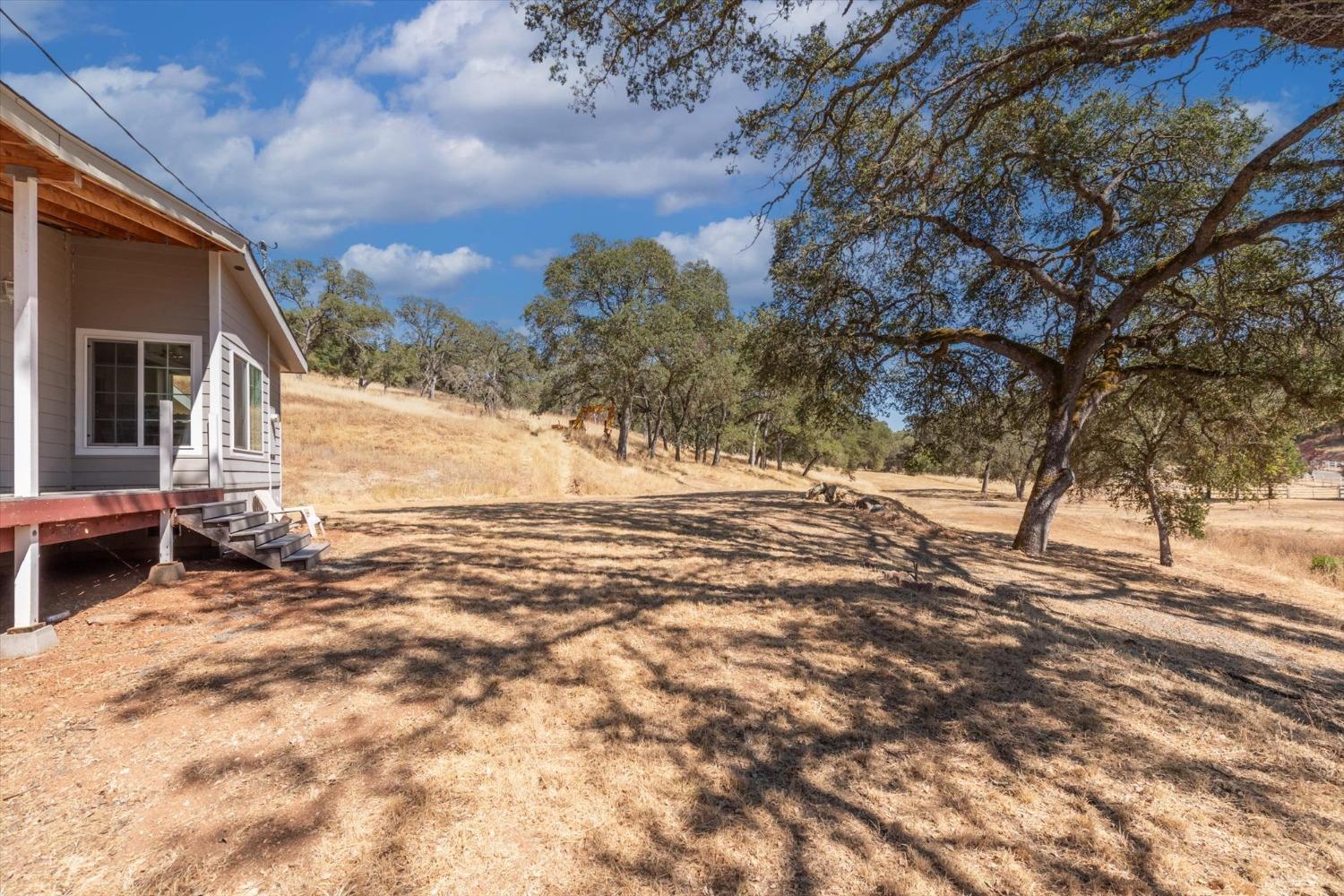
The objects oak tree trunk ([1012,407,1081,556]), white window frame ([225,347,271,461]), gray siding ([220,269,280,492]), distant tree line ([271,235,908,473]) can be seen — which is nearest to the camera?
gray siding ([220,269,280,492])

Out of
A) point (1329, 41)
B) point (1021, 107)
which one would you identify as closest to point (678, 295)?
point (1021, 107)

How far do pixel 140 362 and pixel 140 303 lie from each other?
2.53 feet

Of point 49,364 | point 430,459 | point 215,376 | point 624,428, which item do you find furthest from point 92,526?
point 624,428

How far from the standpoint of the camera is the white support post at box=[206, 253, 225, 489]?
7.90m

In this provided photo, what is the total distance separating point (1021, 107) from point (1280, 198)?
4.30 m

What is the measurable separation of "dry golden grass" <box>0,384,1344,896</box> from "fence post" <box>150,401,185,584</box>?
40 cm

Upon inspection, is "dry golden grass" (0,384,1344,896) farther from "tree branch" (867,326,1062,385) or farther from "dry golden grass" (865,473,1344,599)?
"dry golden grass" (865,473,1344,599)

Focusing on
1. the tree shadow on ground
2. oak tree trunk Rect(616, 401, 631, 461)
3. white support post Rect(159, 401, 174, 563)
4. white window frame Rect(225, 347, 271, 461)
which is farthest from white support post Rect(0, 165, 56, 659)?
oak tree trunk Rect(616, 401, 631, 461)

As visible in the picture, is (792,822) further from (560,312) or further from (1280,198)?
(560,312)

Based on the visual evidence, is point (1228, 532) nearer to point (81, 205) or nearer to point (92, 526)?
point (92, 526)

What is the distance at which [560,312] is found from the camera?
3288 centimetres

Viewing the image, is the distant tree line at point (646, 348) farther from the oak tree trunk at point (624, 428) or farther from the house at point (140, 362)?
the house at point (140, 362)

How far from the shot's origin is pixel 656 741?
11.6 feet

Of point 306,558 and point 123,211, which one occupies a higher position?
point 123,211
